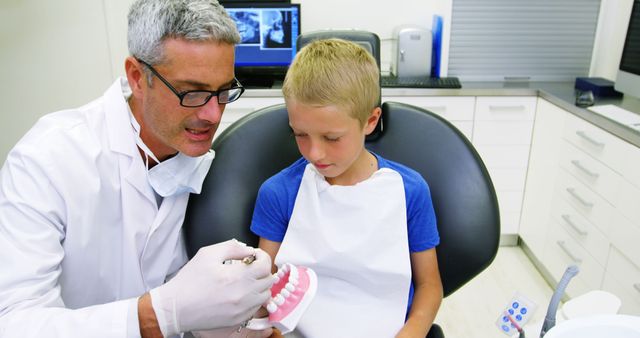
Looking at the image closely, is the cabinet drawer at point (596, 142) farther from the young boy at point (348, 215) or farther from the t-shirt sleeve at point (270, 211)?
the t-shirt sleeve at point (270, 211)

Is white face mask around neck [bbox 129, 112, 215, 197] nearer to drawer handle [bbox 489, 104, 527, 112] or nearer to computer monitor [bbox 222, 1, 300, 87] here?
computer monitor [bbox 222, 1, 300, 87]

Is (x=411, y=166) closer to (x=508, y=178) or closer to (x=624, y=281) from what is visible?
(x=624, y=281)

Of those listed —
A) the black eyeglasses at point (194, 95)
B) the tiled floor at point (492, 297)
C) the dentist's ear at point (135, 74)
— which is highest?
the dentist's ear at point (135, 74)

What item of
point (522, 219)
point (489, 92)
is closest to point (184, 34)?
point (489, 92)

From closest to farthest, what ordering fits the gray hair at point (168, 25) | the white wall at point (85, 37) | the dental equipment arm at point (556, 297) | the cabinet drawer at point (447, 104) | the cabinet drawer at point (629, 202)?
1. the dental equipment arm at point (556, 297)
2. the gray hair at point (168, 25)
3. the cabinet drawer at point (629, 202)
4. the cabinet drawer at point (447, 104)
5. the white wall at point (85, 37)

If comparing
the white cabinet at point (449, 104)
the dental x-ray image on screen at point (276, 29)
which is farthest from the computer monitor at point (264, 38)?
the white cabinet at point (449, 104)

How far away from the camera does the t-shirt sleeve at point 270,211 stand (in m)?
1.14

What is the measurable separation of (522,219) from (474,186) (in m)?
1.69

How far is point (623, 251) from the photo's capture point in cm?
186

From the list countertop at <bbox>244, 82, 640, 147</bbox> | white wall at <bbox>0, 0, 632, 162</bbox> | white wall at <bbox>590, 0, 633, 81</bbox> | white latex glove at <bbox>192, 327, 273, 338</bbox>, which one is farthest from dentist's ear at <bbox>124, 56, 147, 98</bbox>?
white wall at <bbox>590, 0, 633, 81</bbox>

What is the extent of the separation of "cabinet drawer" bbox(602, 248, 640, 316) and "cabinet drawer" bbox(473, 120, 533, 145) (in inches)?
30.6

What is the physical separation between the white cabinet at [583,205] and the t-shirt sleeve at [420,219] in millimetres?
1064

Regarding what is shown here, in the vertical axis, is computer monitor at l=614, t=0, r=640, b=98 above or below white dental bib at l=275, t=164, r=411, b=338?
above

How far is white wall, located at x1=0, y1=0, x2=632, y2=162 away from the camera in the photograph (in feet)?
9.04
